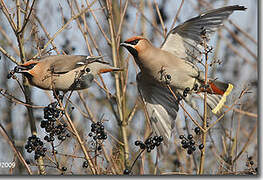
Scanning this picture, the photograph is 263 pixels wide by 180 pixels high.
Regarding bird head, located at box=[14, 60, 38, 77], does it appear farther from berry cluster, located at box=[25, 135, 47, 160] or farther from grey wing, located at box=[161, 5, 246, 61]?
grey wing, located at box=[161, 5, 246, 61]

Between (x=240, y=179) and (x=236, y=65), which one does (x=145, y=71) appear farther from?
(x=240, y=179)

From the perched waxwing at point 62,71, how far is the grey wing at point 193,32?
578 millimetres

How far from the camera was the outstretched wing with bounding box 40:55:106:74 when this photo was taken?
9.43ft

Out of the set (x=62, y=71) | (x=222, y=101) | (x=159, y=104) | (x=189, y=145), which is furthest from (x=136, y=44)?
(x=189, y=145)

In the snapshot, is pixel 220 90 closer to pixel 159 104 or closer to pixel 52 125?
pixel 159 104

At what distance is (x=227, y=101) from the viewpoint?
3.13 meters

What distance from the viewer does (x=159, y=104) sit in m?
3.45

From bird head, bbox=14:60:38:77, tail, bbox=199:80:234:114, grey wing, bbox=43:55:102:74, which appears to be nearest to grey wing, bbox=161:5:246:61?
tail, bbox=199:80:234:114

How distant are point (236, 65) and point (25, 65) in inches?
70.4

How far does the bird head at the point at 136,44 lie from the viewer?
3205 mm

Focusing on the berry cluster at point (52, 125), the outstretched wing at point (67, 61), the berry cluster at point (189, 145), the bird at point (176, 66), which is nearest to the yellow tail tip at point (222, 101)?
the bird at point (176, 66)

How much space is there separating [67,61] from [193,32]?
1.03 m

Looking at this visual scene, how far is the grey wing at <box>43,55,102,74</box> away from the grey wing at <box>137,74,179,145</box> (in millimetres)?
614

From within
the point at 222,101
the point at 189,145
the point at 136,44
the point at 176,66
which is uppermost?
the point at 136,44
